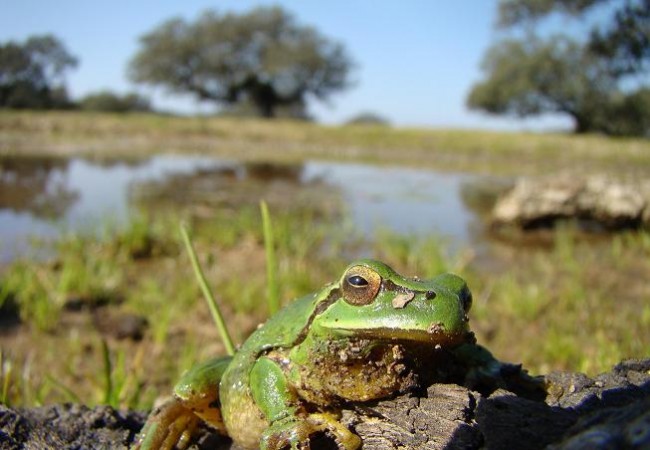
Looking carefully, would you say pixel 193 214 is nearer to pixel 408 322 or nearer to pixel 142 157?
pixel 408 322

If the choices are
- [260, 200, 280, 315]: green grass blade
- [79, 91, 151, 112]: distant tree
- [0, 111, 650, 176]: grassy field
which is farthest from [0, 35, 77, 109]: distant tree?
[260, 200, 280, 315]: green grass blade

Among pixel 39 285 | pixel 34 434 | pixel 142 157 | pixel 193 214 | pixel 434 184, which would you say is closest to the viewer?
pixel 34 434

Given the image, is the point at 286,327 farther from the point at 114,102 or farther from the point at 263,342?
the point at 114,102

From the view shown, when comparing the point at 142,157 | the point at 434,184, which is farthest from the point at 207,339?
the point at 142,157

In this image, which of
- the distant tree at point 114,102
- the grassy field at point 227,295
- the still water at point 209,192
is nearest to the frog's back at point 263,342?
the grassy field at point 227,295

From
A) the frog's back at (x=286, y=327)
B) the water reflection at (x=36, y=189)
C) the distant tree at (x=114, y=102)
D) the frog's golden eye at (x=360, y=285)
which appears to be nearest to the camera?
the frog's golden eye at (x=360, y=285)

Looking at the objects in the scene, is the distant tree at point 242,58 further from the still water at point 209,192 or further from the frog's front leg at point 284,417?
the frog's front leg at point 284,417
